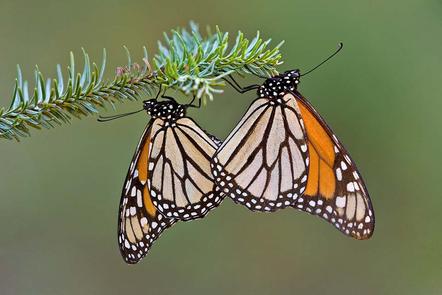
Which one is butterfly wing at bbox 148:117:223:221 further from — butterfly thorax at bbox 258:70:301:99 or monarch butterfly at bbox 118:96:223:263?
butterfly thorax at bbox 258:70:301:99

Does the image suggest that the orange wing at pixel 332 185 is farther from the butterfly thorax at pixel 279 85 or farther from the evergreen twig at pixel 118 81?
the evergreen twig at pixel 118 81

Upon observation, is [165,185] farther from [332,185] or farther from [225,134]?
[225,134]

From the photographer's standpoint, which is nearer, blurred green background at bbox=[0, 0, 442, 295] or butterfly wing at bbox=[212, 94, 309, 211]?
butterfly wing at bbox=[212, 94, 309, 211]

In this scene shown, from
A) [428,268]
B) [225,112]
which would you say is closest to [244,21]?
[225,112]

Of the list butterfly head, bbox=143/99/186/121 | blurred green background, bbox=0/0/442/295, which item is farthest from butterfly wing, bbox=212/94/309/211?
blurred green background, bbox=0/0/442/295

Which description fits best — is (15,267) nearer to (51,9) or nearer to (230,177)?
(51,9)

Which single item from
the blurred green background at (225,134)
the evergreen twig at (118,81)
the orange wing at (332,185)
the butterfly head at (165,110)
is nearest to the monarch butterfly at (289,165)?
the orange wing at (332,185)

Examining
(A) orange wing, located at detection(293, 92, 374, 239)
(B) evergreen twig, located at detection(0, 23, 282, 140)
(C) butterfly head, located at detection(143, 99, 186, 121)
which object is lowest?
(A) orange wing, located at detection(293, 92, 374, 239)

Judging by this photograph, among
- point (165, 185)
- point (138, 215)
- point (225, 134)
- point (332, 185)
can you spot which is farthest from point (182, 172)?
point (225, 134)
